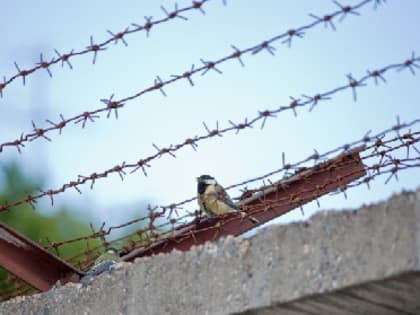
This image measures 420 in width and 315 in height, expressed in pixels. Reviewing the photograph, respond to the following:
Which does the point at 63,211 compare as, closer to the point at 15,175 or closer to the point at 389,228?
the point at 15,175

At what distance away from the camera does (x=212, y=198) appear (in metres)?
7.45

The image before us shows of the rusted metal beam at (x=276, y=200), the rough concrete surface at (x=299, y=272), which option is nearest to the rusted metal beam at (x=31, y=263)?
the rusted metal beam at (x=276, y=200)

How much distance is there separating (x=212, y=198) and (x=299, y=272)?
9.42 ft

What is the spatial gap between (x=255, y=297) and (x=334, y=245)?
1.27 ft

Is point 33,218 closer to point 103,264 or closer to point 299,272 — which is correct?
point 103,264

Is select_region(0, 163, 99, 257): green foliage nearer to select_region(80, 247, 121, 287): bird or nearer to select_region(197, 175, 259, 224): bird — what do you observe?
select_region(197, 175, 259, 224): bird

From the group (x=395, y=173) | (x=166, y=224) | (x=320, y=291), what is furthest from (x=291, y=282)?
(x=166, y=224)

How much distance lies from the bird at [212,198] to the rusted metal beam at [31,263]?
0.67 meters

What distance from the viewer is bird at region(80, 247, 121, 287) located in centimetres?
575

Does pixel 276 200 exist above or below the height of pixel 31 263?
below

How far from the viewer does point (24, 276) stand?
5.94m

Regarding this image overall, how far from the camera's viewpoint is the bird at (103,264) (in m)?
5.75

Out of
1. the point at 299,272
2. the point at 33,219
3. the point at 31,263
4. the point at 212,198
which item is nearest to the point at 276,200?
the point at 299,272

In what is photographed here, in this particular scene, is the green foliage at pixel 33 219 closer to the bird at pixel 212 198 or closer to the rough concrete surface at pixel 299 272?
the bird at pixel 212 198
